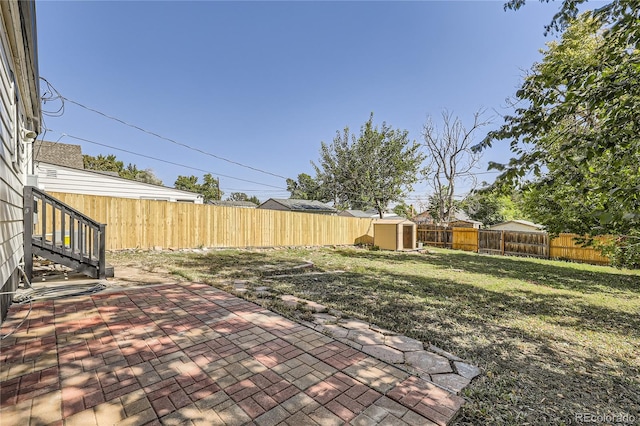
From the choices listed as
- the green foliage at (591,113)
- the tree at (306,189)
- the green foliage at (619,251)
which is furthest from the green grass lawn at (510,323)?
the tree at (306,189)

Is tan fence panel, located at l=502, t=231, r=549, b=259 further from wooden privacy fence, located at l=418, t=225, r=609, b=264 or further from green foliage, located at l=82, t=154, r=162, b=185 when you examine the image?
green foliage, located at l=82, t=154, r=162, b=185

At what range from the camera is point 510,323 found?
139 inches

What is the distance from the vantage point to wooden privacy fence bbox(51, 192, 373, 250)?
26.2 ft

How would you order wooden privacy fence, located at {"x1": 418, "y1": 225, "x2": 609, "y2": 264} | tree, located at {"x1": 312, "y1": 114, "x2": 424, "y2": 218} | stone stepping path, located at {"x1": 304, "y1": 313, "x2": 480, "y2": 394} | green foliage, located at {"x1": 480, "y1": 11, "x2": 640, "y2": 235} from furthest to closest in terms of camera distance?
1. tree, located at {"x1": 312, "y1": 114, "x2": 424, "y2": 218}
2. wooden privacy fence, located at {"x1": 418, "y1": 225, "x2": 609, "y2": 264}
3. stone stepping path, located at {"x1": 304, "y1": 313, "x2": 480, "y2": 394}
4. green foliage, located at {"x1": 480, "y1": 11, "x2": 640, "y2": 235}

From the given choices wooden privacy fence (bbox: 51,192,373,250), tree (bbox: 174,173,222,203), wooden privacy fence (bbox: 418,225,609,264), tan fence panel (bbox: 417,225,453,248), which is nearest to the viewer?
wooden privacy fence (bbox: 51,192,373,250)

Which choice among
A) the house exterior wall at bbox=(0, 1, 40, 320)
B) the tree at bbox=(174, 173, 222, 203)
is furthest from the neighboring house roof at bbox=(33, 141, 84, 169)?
the tree at bbox=(174, 173, 222, 203)

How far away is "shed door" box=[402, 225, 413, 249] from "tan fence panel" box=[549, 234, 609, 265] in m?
6.01

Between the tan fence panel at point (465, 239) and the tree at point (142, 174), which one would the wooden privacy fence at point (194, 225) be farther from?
the tree at point (142, 174)

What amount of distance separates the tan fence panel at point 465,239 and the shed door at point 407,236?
422cm

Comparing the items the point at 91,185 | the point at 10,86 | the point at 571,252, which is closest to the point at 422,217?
A: the point at 571,252

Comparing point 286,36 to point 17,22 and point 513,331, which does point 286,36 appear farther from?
point 513,331

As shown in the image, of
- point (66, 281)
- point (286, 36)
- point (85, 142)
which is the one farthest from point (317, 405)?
point (85, 142)

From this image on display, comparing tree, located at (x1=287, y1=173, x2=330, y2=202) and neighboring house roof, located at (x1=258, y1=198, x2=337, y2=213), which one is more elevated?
tree, located at (x1=287, y1=173, x2=330, y2=202)

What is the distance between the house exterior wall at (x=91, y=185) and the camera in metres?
9.41
